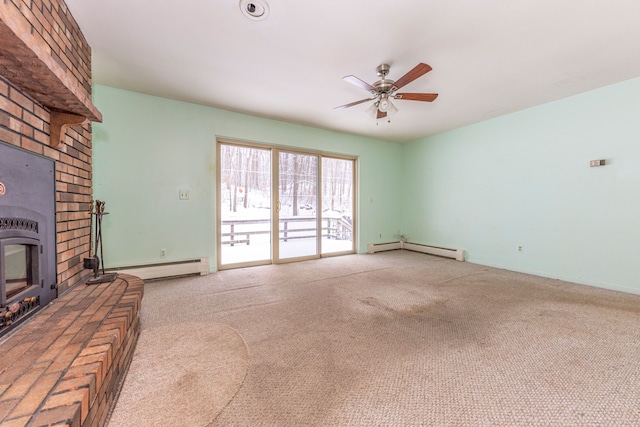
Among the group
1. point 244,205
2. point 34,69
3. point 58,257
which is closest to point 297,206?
point 244,205

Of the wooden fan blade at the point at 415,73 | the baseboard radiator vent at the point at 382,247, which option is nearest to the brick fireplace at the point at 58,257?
the wooden fan blade at the point at 415,73

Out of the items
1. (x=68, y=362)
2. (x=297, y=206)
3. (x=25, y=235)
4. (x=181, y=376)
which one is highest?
(x=297, y=206)

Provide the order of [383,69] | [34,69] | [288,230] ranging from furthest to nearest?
[288,230], [383,69], [34,69]

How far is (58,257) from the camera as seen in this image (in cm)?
175

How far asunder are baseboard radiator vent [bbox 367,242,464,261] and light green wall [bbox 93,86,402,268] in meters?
3.03

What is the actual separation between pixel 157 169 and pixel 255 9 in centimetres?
252

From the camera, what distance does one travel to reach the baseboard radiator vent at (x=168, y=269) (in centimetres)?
319

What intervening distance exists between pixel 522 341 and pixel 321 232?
134 inches

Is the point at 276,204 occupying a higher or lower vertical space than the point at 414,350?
higher

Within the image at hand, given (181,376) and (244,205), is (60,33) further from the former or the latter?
(244,205)

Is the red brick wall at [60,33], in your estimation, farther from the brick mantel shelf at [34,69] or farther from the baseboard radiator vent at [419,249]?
the baseboard radiator vent at [419,249]

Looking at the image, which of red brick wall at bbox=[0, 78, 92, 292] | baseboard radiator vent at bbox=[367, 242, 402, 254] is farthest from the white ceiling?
baseboard radiator vent at bbox=[367, 242, 402, 254]

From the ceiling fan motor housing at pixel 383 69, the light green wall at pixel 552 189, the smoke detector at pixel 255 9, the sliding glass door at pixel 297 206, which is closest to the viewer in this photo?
the smoke detector at pixel 255 9

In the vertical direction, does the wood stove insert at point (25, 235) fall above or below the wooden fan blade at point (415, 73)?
below
